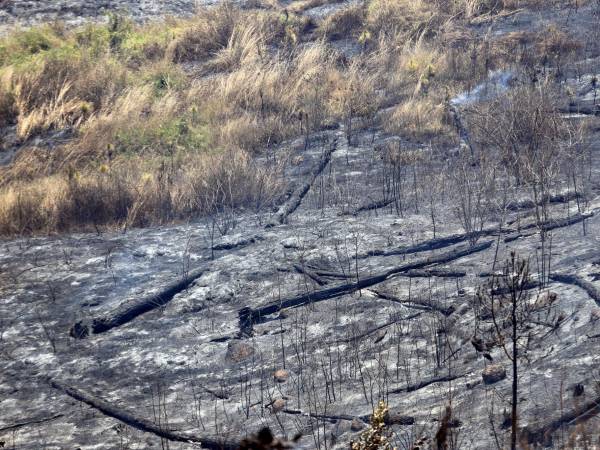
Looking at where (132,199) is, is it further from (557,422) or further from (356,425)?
(557,422)

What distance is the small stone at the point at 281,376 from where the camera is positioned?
550 centimetres

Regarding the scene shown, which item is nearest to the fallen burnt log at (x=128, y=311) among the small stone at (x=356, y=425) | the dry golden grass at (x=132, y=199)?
the dry golden grass at (x=132, y=199)

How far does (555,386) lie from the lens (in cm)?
466

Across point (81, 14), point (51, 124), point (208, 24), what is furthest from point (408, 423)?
point (81, 14)

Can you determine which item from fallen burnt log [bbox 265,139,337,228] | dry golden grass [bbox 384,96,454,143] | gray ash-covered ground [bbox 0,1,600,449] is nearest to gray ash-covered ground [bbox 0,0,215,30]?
dry golden grass [bbox 384,96,454,143]

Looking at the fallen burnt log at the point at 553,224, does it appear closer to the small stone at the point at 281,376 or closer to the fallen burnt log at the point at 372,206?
the fallen burnt log at the point at 372,206

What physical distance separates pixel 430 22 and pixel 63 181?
7.05 meters

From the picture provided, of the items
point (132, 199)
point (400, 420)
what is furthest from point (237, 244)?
point (400, 420)

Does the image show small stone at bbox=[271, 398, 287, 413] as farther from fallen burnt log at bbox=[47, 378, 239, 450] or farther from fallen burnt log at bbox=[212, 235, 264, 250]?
fallen burnt log at bbox=[212, 235, 264, 250]

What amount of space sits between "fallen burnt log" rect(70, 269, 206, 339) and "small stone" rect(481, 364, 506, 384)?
2.93m

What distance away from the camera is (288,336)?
6160 mm

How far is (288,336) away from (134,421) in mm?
1390

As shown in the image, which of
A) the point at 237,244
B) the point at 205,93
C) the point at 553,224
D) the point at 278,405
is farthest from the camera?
the point at 205,93

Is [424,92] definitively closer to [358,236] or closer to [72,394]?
[358,236]
